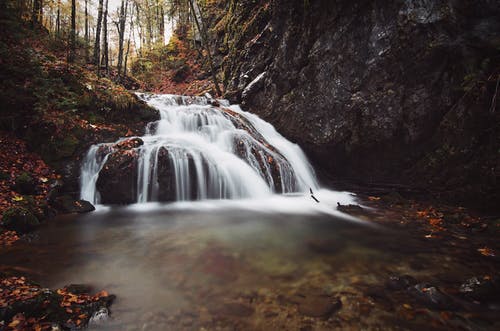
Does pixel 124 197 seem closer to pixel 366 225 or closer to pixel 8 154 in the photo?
pixel 8 154

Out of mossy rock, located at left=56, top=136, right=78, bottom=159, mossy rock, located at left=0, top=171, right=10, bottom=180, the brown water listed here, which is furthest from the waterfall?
the brown water

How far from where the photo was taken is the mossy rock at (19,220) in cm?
463

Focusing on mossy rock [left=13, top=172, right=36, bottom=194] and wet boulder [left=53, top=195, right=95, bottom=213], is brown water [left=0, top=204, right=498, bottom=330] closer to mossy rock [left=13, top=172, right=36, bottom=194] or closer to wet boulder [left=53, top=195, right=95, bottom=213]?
wet boulder [left=53, top=195, right=95, bottom=213]

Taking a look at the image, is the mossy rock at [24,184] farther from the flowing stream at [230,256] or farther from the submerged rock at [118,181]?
the submerged rock at [118,181]

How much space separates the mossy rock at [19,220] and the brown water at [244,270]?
303 mm

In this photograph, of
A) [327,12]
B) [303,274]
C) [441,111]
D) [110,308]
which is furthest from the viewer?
[327,12]

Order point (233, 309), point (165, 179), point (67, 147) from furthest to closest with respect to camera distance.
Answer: point (165, 179), point (67, 147), point (233, 309)

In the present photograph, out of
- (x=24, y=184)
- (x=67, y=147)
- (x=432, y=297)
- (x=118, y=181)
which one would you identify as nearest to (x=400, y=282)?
(x=432, y=297)

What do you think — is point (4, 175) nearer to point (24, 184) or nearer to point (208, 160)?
point (24, 184)

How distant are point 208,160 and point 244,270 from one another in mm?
5205

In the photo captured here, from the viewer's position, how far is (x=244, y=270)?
3652mm

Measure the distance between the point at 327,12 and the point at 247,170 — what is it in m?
6.62

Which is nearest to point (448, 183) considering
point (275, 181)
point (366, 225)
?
point (366, 225)

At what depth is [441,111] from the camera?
26.2ft
